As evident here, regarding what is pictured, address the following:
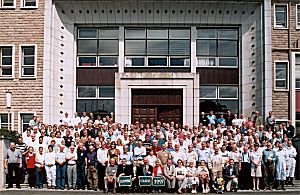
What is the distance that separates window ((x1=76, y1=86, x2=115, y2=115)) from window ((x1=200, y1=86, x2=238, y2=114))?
554cm

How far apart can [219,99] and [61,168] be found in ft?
43.3

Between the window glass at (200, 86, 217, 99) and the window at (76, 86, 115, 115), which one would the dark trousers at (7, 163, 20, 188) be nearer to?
the window at (76, 86, 115, 115)

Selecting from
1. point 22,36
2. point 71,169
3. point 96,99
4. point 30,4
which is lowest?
point 71,169

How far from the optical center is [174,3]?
3075cm

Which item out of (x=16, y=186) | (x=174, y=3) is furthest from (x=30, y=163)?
(x=174, y=3)

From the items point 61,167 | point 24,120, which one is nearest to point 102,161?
point 61,167

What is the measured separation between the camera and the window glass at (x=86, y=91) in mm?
31438

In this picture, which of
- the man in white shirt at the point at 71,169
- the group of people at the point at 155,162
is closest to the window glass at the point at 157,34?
the group of people at the point at 155,162

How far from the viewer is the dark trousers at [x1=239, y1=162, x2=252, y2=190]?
21.1 metres

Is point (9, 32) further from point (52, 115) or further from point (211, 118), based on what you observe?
point (211, 118)

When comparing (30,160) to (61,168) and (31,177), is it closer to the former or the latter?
(31,177)

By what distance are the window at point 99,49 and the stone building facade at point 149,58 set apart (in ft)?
0.20

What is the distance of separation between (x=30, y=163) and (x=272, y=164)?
997cm

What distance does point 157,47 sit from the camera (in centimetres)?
3167
